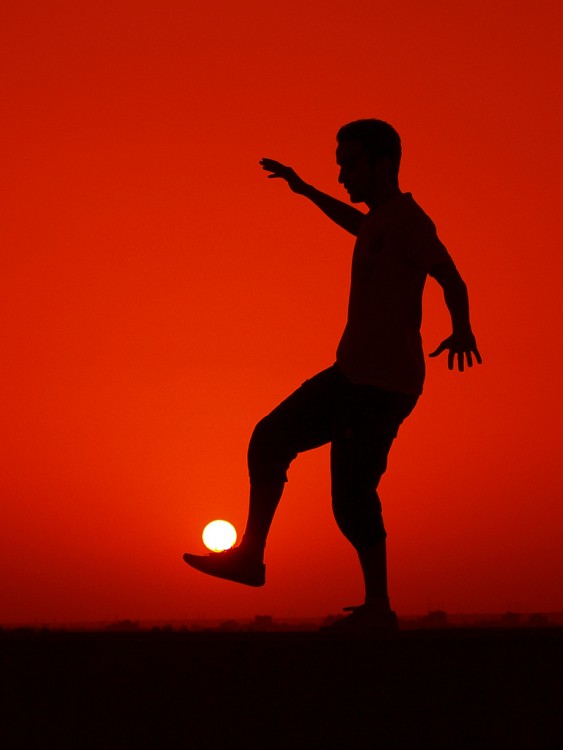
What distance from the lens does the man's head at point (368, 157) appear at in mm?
5855

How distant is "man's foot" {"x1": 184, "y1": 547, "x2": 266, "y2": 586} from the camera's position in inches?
218

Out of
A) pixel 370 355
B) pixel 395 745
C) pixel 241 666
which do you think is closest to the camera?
pixel 395 745

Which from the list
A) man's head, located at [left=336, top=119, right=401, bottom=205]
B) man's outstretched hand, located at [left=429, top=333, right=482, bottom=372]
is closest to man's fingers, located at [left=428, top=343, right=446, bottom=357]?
man's outstretched hand, located at [left=429, top=333, right=482, bottom=372]

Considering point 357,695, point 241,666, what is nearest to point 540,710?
point 357,695

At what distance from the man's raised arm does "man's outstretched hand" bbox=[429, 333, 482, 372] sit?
3.94 ft

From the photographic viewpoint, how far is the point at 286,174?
6.56m

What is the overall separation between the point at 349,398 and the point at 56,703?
2.36 m

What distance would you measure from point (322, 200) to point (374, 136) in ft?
2.34

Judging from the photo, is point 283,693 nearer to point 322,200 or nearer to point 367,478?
point 367,478

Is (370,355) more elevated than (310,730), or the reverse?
(370,355)

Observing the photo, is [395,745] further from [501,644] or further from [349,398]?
[349,398]

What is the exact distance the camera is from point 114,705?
3652 mm

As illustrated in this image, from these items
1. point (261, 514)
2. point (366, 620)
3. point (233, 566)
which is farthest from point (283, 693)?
point (261, 514)

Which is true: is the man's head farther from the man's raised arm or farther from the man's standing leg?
the man's standing leg
